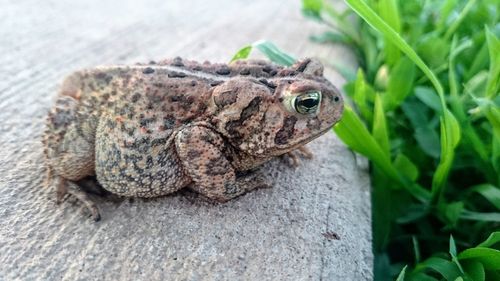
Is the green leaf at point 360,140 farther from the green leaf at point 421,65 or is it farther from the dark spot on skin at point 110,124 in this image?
the dark spot on skin at point 110,124

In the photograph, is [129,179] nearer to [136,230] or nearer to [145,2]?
[136,230]

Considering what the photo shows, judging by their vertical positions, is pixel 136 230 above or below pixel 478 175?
above

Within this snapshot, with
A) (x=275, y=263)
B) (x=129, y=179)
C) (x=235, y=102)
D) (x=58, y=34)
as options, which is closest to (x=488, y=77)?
(x=235, y=102)

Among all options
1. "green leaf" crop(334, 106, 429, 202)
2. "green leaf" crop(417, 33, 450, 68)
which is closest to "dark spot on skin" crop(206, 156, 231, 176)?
"green leaf" crop(334, 106, 429, 202)

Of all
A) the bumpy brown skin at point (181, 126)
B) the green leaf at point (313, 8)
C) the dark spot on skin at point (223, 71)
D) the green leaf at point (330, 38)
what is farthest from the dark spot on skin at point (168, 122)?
the green leaf at point (330, 38)

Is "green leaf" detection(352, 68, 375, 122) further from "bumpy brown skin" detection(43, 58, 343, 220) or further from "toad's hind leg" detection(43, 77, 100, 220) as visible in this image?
"toad's hind leg" detection(43, 77, 100, 220)
